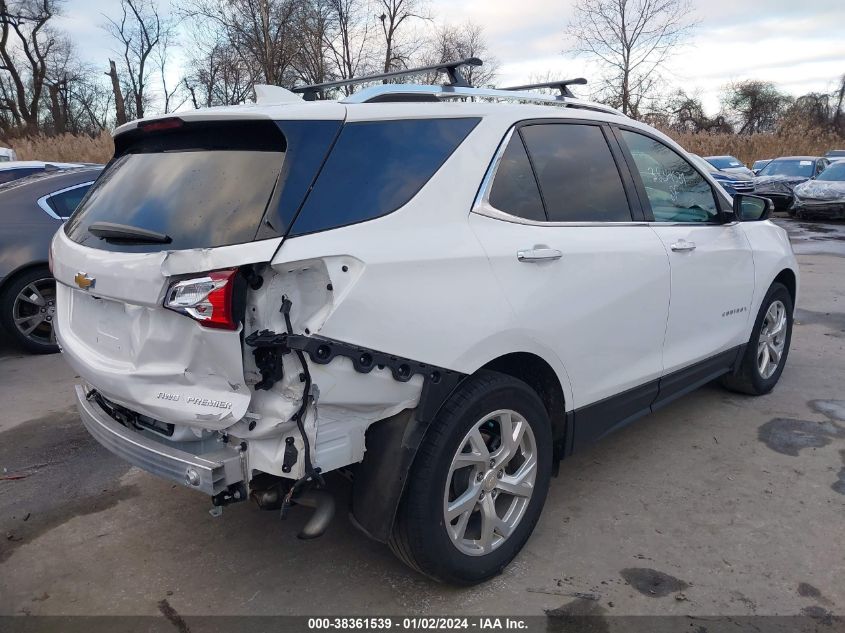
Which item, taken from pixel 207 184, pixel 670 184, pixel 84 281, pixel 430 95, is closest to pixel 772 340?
pixel 670 184

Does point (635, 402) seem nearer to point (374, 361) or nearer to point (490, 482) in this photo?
point (490, 482)

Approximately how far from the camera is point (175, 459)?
236 cm

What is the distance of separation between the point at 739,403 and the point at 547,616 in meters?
2.86

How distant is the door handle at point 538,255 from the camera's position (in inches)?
109

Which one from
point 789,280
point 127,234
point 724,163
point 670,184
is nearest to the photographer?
point 127,234

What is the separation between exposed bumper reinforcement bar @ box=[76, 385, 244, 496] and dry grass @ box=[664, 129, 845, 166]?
1220 inches

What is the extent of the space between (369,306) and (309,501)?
0.75 meters

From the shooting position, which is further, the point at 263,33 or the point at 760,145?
the point at 760,145

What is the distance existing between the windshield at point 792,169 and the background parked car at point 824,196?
7.17ft

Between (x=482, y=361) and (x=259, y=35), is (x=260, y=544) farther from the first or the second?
(x=259, y=35)

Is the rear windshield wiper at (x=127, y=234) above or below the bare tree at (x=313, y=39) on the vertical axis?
below

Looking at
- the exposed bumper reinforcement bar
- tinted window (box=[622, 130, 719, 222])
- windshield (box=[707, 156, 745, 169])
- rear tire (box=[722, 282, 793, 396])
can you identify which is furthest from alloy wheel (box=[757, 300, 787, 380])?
windshield (box=[707, 156, 745, 169])

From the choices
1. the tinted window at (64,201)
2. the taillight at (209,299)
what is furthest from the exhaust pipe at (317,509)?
the tinted window at (64,201)

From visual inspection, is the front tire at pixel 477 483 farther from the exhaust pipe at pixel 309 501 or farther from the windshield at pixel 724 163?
the windshield at pixel 724 163
